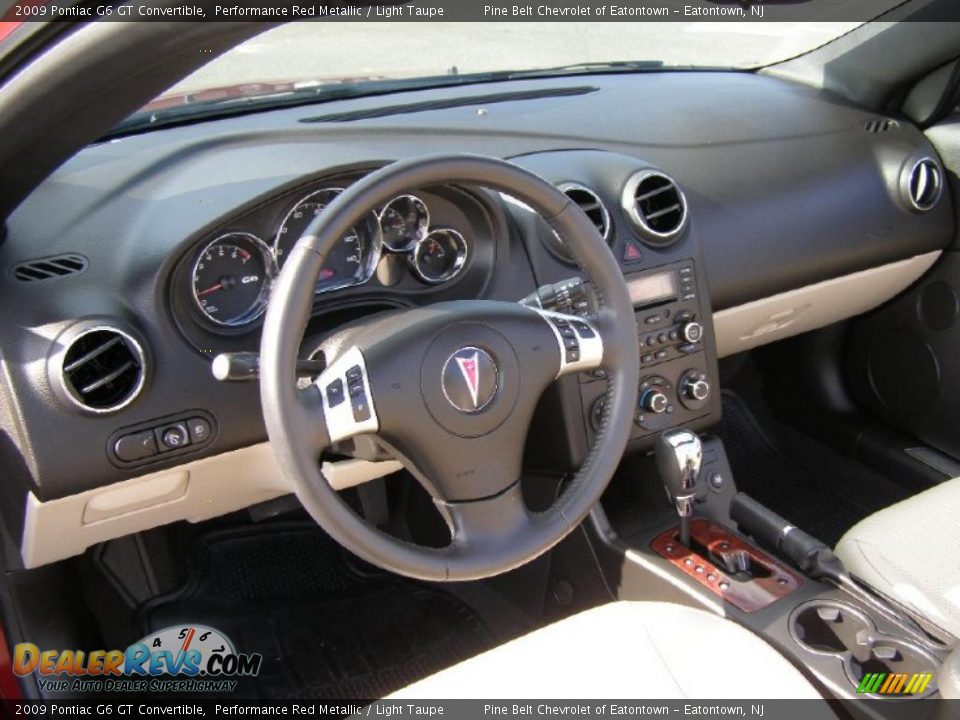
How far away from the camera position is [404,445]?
1493 mm

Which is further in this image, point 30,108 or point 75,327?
point 75,327

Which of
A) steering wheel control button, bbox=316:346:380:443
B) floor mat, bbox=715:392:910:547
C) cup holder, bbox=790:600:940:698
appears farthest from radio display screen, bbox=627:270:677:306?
floor mat, bbox=715:392:910:547

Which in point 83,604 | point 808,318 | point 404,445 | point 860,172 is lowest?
point 83,604

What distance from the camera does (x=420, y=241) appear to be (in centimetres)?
184

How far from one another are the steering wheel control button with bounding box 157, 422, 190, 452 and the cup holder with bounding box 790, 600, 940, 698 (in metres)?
1.10

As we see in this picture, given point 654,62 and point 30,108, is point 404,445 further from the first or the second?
point 654,62

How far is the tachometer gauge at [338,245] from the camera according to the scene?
1.77 meters

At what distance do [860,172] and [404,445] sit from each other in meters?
1.74

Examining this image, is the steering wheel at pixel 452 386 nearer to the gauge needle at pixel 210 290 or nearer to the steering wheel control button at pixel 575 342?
the steering wheel control button at pixel 575 342

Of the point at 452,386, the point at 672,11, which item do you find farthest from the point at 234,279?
the point at 672,11

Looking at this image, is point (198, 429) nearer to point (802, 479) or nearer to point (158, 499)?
point (158, 499)

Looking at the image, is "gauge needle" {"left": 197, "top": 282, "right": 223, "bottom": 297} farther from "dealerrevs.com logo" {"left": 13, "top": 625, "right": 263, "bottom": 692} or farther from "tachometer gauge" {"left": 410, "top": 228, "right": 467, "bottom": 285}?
"dealerrevs.com logo" {"left": 13, "top": 625, "right": 263, "bottom": 692}

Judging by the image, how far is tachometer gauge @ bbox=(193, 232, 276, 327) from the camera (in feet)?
5.60

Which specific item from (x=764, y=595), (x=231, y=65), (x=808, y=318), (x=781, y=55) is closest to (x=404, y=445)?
(x=764, y=595)
